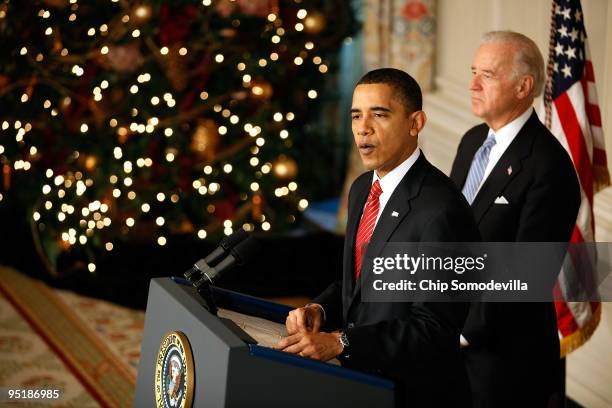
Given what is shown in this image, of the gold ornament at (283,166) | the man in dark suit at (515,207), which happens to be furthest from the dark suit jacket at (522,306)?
the gold ornament at (283,166)

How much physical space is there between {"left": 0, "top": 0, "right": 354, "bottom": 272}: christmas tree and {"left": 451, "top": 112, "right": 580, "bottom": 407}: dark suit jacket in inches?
134

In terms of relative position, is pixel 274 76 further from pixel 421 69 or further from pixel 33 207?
pixel 33 207

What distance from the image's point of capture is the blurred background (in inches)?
237

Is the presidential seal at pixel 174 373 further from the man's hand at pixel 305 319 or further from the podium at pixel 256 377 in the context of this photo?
the man's hand at pixel 305 319

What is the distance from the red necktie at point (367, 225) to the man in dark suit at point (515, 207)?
736 millimetres

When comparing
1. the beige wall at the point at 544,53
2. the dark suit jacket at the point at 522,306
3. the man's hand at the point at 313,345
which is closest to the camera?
the man's hand at the point at 313,345

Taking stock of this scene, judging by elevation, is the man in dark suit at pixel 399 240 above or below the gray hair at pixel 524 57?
below

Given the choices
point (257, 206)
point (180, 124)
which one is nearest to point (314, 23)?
point (180, 124)

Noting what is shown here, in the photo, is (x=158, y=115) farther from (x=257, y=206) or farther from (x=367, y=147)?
(x=367, y=147)

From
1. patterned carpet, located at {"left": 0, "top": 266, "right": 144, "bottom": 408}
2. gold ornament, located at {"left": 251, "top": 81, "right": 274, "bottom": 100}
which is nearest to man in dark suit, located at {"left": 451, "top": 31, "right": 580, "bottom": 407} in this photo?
patterned carpet, located at {"left": 0, "top": 266, "right": 144, "bottom": 408}

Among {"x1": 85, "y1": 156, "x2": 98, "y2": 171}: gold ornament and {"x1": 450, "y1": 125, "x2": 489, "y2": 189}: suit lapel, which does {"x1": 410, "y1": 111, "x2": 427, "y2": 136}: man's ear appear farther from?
{"x1": 85, "y1": 156, "x2": 98, "y2": 171}: gold ornament

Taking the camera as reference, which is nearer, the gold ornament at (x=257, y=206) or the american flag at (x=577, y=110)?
the american flag at (x=577, y=110)

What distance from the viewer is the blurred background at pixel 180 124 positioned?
602 cm

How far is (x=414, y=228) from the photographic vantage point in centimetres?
218
